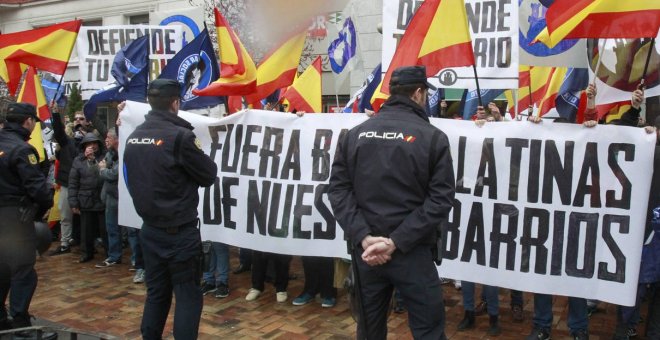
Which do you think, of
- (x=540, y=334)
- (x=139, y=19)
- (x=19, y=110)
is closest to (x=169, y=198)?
(x=19, y=110)

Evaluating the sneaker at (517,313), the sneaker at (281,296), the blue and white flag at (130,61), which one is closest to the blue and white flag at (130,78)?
the blue and white flag at (130,61)

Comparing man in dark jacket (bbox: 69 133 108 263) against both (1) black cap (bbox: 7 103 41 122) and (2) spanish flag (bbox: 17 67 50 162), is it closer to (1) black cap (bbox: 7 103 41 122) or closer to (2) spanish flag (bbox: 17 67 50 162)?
(2) spanish flag (bbox: 17 67 50 162)

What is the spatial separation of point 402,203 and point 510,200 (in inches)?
70.2

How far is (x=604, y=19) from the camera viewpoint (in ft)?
13.6

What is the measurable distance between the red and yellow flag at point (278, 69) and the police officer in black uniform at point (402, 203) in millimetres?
2980

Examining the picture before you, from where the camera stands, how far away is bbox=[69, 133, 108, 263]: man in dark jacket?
7547 millimetres

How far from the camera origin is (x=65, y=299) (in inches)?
234

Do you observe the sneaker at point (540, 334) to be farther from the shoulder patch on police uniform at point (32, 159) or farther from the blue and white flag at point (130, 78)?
the blue and white flag at point (130, 78)

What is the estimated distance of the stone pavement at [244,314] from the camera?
4902mm

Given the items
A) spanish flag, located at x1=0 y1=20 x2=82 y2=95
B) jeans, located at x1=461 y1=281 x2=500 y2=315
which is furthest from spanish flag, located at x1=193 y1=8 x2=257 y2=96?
jeans, located at x1=461 y1=281 x2=500 y2=315

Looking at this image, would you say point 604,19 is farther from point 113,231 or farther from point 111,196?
point 113,231

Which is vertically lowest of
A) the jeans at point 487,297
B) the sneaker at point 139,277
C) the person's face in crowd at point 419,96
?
the sneaker at point 139,277

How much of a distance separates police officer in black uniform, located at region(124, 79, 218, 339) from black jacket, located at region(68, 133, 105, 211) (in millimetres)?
4087

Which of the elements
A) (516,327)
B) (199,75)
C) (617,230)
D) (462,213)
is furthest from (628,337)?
(199,75)
